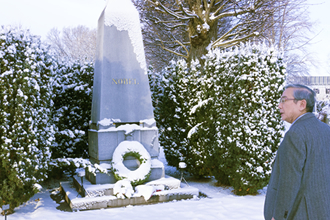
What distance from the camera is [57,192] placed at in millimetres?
6965

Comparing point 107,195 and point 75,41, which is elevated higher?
point 75,41

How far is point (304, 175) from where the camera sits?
6.60ft

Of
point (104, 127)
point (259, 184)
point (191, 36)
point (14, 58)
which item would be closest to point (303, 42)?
point (191, 36)

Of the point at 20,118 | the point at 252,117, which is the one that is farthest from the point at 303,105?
the point at 20,118

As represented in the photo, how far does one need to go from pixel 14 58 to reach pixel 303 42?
19.3 m

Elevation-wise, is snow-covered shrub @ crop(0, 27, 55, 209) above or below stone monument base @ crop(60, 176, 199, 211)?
above

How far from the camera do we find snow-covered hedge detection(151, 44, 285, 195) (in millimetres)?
6109

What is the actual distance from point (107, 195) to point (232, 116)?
3.22m

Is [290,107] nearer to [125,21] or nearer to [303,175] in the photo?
[303,175]

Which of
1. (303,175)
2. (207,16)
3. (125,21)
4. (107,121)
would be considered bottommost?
(303,175)

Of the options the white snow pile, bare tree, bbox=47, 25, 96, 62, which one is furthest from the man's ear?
bare tree, bbox=47, 25, 96, 62

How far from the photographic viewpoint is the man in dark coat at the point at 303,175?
76.8 inches

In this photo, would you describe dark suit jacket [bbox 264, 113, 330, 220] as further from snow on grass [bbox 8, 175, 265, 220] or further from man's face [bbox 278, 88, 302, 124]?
snow on grass [bbox 8, 175, 265, 220]

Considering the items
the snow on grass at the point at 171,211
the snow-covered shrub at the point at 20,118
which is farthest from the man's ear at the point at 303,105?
the snow-covered shrub at the point at 20,118
